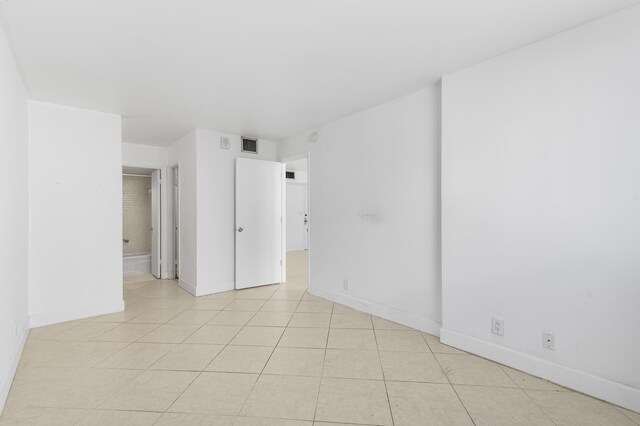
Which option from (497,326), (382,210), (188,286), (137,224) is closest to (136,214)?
(137,224)

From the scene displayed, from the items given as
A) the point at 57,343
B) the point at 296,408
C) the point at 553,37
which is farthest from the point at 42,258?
the point at 553,37

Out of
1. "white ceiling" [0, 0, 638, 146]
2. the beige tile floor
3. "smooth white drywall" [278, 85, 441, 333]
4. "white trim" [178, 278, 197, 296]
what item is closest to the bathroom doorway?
"white trim" [178, 278, 197, 296]

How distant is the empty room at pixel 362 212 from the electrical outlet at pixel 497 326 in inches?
0.6

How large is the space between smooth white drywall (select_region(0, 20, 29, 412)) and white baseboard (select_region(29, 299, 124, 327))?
0.56ft

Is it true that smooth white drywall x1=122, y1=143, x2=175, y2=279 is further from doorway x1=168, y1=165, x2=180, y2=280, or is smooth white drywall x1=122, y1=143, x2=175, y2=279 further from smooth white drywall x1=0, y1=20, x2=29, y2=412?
smooth white drywall x1=0, y1=20, x2=29, y2=412

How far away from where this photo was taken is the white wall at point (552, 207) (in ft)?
5.92

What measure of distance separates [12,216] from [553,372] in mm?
4153

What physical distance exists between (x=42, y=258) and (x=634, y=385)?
5.06m

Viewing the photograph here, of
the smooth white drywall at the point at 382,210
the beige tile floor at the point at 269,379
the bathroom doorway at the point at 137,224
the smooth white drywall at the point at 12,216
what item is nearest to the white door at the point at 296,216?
the bathroom doorway at the point at 137,224

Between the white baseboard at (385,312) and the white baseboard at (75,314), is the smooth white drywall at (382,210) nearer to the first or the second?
the white baseboard at (385,312)

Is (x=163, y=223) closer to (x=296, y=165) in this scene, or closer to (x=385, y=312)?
(x=296, y=165)

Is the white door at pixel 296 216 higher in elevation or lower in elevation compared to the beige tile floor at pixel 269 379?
higher

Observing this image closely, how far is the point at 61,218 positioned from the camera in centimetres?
330

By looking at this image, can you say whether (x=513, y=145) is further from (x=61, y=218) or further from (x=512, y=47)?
(x=61, y=218)
